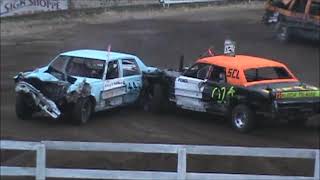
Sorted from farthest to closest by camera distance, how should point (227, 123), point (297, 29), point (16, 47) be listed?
point (297, 29), point (16, 47), point (227, 123)

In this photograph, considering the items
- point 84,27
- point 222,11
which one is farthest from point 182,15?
point 84,27

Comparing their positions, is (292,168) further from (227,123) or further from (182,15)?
(182,15)

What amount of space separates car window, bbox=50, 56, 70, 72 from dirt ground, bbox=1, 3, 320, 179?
2.24ft

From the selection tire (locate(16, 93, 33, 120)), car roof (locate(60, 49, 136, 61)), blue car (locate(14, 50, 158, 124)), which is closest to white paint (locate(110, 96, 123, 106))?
blue car (locate(14, 50, 158, 124))

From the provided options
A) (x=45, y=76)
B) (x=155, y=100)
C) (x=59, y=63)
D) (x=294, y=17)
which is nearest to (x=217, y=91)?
(x=155, y=100)

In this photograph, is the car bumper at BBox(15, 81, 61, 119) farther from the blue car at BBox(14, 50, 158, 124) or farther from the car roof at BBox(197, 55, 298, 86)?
the car roof at BBox(197, 55, 298, 86)

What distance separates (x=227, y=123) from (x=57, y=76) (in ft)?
9.82

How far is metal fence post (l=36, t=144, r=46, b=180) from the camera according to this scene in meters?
9.47

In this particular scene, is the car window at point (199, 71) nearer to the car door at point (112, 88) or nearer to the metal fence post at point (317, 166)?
the car door at point (112, 88)

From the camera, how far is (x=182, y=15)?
15.2 m

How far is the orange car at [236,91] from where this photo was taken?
13.6 meters

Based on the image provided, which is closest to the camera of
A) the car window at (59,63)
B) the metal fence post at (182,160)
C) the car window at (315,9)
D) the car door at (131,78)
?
the metal fence post at (182,160)

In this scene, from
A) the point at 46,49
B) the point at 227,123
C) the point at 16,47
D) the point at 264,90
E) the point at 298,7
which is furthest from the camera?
the point at 298,7

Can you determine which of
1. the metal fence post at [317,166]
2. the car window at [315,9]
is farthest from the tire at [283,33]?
the metal fence post at [317,166]
